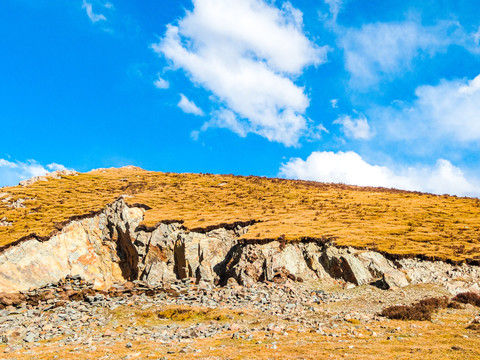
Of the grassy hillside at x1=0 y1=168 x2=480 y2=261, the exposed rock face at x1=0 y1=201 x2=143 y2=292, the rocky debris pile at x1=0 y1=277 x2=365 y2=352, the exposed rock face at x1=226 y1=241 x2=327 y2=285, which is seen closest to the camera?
the rocky debris pile at x1=0 y1=277 x2=365 y2=352

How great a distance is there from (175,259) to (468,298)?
3086cm

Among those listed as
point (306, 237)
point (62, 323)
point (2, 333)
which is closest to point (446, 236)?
point (306, 237)

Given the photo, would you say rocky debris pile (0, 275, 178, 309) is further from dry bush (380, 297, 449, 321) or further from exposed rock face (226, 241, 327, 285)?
dry bush (380, 297, 449, 321)

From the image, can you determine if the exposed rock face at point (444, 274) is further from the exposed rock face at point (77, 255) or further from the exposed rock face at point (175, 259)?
the exposed rock face at point (77, 255)

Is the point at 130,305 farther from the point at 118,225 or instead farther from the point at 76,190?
the point at 76,190

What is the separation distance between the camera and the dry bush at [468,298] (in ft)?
78.9

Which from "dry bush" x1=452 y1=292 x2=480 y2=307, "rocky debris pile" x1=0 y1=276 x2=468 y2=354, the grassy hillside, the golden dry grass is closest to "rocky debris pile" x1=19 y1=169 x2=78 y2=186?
the grassy hillside

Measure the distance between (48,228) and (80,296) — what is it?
14.2m

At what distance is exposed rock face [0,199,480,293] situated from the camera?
3073 centimetres

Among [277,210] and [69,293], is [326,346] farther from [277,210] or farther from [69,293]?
[277,210]

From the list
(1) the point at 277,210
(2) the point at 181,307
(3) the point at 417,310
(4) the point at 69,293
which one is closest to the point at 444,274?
(3) the point at 417,310

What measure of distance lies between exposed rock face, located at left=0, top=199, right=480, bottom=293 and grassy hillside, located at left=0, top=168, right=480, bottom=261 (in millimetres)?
1845

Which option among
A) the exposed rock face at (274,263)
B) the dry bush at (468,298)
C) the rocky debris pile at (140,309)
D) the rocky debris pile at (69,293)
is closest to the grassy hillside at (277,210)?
the exposed rock face at (274,263)

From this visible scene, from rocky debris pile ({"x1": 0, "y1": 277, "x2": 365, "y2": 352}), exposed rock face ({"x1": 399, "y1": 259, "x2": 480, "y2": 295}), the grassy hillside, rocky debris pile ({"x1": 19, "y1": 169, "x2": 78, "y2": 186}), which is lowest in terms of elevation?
rocky debris pile ({"x1": 0, "y1": 277, "x2": 365, "y2": 352})
